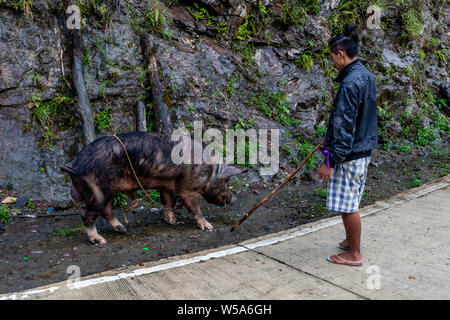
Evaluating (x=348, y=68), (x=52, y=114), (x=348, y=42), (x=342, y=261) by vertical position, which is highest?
(x=348, y=42)

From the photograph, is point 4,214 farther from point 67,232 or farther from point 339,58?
point 339,58

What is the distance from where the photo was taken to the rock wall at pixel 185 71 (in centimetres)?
604

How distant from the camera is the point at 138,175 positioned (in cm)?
475

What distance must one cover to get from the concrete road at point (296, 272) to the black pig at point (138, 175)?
130 cm

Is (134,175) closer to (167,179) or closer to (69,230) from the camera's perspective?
(167,179)

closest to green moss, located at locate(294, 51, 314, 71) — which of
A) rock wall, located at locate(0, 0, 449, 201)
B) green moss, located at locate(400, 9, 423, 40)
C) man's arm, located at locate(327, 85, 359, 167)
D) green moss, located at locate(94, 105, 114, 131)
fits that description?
rock wall, located at locate(0, 0, 449, 201)

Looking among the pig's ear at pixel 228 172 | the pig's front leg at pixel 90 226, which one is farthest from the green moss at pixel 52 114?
the pig's ear at pixel 228 172

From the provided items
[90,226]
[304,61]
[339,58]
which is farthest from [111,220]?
[304,61]

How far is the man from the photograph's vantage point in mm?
3219

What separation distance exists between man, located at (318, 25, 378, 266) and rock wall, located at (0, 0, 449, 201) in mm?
4120

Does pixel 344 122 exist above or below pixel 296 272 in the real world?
above

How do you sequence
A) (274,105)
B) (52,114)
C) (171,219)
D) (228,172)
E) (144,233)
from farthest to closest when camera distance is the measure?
(274,105)
(52,114)
(228,172)
(171,219)
(144,233)

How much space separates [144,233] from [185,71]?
3765mm
